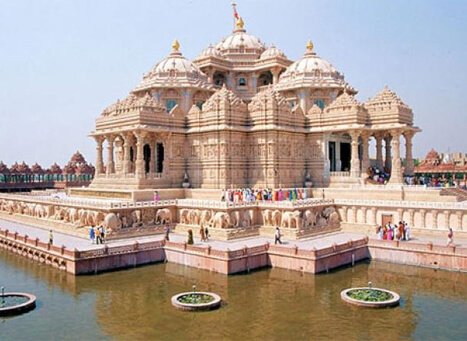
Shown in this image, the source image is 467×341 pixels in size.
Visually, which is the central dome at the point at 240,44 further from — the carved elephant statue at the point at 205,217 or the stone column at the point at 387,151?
the carved elephant statue at the point at 205,217

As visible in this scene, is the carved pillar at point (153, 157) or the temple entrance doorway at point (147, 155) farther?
the temple entrance doorway at point (147, 155)

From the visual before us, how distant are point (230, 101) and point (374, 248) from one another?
13.2 metres

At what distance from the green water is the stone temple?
10.5 metres

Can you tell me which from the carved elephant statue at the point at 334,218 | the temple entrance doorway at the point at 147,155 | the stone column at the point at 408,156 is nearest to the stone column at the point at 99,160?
the temple entrance doorway at the point at 147,155

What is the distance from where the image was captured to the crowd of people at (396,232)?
2122cm

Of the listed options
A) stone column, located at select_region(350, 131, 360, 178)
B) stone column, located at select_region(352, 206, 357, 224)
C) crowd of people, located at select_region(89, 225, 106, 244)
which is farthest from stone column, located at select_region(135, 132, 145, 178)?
stone column, located at select_region(350, 131, 360, 178)

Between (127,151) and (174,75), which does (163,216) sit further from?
(174,75)

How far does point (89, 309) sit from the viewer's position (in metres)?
14.5

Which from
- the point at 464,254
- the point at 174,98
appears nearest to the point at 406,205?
the point at 464,254

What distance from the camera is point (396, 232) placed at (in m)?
21.8

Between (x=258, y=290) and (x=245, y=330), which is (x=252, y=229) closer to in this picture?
(x=258, y=290)

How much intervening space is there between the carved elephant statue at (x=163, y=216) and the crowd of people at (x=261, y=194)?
3.28 meters

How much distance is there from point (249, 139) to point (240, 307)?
650 inches

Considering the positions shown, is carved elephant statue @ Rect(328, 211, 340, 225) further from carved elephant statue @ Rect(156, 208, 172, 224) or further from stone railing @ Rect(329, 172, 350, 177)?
carved elephant statue @ Rect(156, 208, 172, 224)
